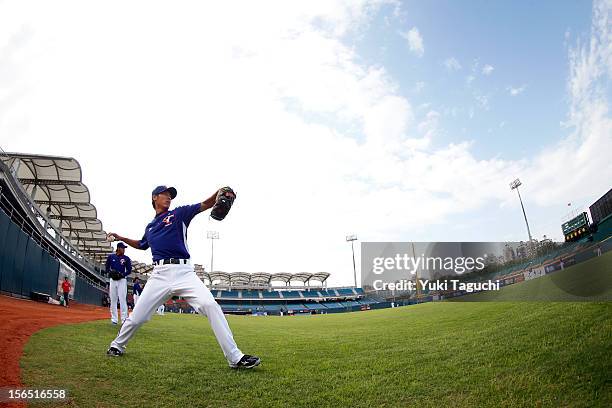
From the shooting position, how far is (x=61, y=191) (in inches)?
942

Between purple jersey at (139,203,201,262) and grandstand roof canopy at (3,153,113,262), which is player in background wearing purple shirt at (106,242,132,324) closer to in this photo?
purple jersey at (139,203,201,262)

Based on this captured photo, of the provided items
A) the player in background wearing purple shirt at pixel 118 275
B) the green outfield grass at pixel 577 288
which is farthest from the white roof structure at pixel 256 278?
the player in background wearing purple shirt at pixel 118 275

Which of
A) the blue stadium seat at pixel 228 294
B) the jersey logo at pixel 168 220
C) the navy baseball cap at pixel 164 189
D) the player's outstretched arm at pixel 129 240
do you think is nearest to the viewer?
the jersey logo at pixel 168 220

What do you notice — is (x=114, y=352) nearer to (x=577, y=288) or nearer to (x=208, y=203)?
(x=208, y=203)

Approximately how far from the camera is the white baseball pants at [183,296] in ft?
11.9

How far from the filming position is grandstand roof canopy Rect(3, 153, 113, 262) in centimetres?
1959

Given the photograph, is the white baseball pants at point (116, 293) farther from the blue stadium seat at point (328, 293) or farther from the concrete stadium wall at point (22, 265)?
the blue stadium seat at point (328, 293)

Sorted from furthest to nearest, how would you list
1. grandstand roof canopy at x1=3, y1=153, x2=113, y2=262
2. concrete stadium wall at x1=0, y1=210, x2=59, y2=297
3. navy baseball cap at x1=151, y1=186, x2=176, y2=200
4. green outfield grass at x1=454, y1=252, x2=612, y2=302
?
1. grandstand roof canopy at x1=3, y1=153, x2=113, y2=262
2. concrete stadium wall at x1=0, y1=210, x2=59, y2=297
3. green outfield grass at x1=454, y1=252, x2=612, y2=302
4. navy baseball cap at x1=151, y1=186, x2=176, y2=200

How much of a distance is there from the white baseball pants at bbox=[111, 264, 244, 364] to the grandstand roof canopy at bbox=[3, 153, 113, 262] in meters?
16.0

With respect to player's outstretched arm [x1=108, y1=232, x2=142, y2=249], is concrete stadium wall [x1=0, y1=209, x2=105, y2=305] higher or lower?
higher

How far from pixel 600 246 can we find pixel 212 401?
23436 mm

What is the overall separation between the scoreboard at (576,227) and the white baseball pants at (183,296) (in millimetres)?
34097

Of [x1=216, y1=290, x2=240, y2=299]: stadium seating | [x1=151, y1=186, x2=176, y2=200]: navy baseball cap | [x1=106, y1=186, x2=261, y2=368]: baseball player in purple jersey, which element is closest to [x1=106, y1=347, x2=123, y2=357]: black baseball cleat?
[x1=106, y1=186, x2=261, y2=368]: baseball player in purple jersey

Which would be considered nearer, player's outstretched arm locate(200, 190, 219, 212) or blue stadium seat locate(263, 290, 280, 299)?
player's outstretched arm locate(200, 190, 219, 212)
